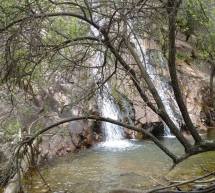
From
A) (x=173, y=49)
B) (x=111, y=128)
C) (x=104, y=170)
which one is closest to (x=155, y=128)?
(x=111, y=128)

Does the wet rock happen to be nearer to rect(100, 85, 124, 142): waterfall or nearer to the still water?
rect(100, 85, 124, 142): waterfall

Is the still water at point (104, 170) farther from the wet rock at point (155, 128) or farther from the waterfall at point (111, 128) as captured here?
the wet rock at point (155, 128)

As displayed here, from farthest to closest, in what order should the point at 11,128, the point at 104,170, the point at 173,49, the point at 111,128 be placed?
the point at 111,128 → the point at 104,170 → the point at 11,128 → the point at 173,49

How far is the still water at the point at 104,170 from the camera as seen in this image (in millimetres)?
10109

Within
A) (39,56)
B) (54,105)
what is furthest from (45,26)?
(54,105)

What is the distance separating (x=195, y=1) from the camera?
6.63 m

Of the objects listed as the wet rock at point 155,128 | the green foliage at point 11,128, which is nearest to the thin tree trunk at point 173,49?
the green foliage at point 11,128

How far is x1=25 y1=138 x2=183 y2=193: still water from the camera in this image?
10.1 meters

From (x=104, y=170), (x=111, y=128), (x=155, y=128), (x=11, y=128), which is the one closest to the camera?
(x=11, y=128)

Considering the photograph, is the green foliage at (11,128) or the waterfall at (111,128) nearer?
the green foliage at (11,128)

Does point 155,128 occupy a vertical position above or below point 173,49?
below

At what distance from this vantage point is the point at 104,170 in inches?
465

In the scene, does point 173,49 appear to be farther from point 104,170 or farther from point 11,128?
point 104,170

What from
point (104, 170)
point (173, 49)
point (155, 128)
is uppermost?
point (173, 49)
